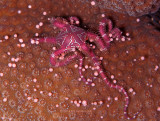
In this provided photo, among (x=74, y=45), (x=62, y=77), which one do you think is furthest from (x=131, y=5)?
(x=62, y=77)

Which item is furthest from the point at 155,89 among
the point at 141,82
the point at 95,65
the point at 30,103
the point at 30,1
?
the point at 30,1

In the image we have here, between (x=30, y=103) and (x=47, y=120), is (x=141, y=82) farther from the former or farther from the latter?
(x=30, y=103)

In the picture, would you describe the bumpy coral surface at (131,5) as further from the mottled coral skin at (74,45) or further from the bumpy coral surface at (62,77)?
the mottled coral skin at (74,45)

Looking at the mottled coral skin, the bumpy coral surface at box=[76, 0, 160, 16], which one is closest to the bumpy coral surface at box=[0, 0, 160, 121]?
the mottled coral skin

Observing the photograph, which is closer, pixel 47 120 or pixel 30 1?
pixel 47 120

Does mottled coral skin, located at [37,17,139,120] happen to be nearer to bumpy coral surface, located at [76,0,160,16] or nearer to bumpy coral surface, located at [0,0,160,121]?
bumpy coral surface, located at [0,0,160,121]

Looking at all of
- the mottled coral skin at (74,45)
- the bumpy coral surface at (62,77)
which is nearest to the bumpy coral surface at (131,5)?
the bumpy coral surface at (62,77)
